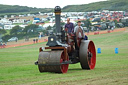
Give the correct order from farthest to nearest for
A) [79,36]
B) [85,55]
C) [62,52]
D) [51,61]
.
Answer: [79,36], [85,55], [62,52], [51,61]

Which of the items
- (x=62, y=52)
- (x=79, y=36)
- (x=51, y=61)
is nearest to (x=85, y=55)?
(x=79, y=36)

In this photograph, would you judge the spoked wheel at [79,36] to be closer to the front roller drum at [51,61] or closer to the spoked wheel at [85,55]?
the spoked wheel at [85,55]

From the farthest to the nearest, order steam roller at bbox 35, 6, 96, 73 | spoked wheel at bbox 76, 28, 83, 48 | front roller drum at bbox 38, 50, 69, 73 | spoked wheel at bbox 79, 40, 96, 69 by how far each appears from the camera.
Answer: spoked wheel at bbox 76, 28, 83, 48
spoked wheel at bbox 79, 40, 96, 69
steam roller at bbox 35, 6, 96, 73
front roller drum at bbox 38, 50, 69, 73

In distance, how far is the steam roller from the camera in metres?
12.0

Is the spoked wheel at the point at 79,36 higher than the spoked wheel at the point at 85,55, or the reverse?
the spoked wheel at the point at 79,36

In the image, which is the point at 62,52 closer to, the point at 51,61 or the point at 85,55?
the point at 51,61

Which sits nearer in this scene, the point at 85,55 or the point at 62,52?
the point at 62,52

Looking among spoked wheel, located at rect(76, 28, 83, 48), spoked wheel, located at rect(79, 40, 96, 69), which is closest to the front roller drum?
spoked wheel, located at rect(79, 40, 96, 69)

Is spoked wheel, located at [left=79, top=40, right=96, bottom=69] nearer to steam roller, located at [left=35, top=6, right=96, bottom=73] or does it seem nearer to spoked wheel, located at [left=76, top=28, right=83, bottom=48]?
steam roller, located at [left=35, top=6, right=96, bottom=73]

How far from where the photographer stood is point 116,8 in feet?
471

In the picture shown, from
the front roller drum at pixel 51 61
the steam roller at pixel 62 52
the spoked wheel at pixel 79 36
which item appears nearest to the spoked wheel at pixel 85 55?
the steam roller at pixel 62 52

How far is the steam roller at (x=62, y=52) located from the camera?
1204 centimetres

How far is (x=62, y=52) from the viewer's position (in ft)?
40.6

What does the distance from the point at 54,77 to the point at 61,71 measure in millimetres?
1175
